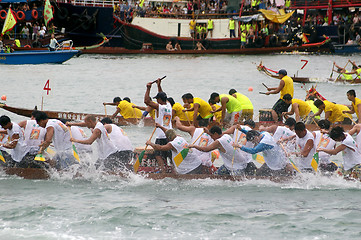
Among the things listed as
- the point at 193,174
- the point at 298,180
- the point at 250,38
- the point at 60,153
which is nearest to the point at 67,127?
the point at 60,153

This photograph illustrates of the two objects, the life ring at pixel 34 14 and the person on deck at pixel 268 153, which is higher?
the life ring at pixel 34 14

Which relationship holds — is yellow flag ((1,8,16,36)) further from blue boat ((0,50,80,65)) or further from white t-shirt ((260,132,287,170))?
white t-shirt ((260,132,287,170))

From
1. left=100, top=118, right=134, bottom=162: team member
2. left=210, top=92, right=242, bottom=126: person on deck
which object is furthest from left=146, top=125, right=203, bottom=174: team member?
left=210, top=92, right=242, bottom=126: person on deck

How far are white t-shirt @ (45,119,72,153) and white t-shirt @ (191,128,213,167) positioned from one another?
243 centimetres

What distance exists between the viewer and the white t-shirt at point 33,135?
41.0 ft

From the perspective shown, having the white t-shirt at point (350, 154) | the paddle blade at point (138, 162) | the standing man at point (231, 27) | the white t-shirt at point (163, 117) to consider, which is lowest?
the paddle blade at point (138, 162)

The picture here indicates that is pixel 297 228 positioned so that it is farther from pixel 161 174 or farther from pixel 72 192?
pixel 72 192

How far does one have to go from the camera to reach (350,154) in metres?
12.0

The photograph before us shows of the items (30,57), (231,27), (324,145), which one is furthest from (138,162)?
(231,27)

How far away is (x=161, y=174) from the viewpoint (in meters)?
12.4

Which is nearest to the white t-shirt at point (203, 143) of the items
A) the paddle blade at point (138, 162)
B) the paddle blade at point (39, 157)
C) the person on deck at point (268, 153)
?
the person on deck at point (268, 153)

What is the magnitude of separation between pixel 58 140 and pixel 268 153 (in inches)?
158

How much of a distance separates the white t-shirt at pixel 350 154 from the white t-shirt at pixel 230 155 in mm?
1886

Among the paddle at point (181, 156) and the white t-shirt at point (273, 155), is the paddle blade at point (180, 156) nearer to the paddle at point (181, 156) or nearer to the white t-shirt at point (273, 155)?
the paddle at point (181, 156)
